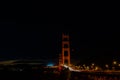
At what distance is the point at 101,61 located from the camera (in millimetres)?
28203

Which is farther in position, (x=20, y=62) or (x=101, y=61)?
(x=101, y=61)

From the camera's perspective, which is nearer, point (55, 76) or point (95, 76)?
point (55, 76)

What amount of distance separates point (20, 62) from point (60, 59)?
3108 mm

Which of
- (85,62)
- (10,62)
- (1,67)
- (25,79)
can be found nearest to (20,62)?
(10,62)

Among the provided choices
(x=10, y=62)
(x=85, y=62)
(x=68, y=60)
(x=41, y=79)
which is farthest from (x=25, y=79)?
(x=85, y=62)

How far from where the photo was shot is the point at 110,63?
1064 inches

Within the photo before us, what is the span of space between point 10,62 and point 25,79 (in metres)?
10.3

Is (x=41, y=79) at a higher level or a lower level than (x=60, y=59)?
lower

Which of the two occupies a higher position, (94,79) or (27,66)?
(27,66)

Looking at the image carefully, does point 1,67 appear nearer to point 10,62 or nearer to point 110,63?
point 10,62

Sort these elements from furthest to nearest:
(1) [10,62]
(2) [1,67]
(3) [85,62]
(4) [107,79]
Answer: (3) [85,62]
(1) [10,62]
(2) [1,67]
(4) [107,79]

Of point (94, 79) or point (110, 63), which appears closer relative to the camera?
point (94, 79)

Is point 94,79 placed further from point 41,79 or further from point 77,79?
point 41,79

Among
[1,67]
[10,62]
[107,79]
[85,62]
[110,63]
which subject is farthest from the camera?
[85,62]
